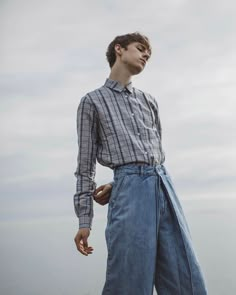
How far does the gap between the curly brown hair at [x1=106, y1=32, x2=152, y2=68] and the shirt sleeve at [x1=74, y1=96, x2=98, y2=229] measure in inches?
20.5

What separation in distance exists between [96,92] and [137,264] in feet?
3.96

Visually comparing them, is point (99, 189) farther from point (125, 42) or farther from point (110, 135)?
point (125, 42)

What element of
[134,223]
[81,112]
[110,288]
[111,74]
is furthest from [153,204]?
[111,74]

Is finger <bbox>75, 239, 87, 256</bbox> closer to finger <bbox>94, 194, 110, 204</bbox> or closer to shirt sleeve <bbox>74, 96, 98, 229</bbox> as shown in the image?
shirt sleeve <bbox>74, 96, 98, 229</bbox>

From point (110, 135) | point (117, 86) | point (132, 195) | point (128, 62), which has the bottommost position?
point (132, 195)

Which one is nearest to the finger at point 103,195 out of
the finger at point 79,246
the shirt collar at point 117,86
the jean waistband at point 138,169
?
the jean waistband at point 138,169

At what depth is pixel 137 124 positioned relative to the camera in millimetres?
2957

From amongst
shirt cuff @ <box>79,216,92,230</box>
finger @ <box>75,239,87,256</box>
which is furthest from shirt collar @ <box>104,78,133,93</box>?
finger @ <box>75,239,87,256</box>

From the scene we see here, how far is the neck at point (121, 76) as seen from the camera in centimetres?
317

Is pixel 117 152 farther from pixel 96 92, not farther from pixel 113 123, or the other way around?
pixel 96 92

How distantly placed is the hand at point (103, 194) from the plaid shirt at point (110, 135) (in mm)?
41

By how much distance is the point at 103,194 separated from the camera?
9.45 ft

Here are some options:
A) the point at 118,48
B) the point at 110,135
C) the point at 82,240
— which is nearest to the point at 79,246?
the point at 82,240

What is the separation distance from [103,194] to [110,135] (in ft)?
1.28
